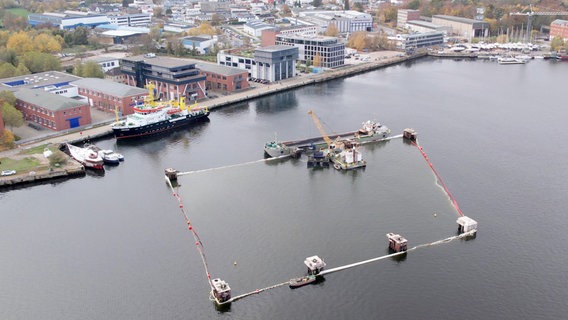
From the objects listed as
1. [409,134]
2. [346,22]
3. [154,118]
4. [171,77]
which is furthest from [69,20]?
[409,134]

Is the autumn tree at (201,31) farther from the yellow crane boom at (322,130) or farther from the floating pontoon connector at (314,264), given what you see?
the floating pontoon connector at (314,264)

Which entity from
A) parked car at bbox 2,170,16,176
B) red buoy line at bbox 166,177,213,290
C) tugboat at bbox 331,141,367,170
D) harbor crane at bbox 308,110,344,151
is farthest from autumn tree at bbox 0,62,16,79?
tugboat at bbox 331,141,367,170

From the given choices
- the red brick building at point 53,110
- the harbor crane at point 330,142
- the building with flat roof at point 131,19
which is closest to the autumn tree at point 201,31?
the building with flat roof at point 131,19

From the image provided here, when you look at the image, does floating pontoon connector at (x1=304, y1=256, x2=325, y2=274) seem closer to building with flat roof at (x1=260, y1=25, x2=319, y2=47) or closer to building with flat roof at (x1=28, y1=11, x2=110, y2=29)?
building with flat roof at (x1=260, y1=25, x2=319, y2=47)

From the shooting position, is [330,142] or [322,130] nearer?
[330,142]

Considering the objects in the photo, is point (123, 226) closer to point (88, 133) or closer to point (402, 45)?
point (88, 133)

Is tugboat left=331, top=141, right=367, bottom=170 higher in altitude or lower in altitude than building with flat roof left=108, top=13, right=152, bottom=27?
lower

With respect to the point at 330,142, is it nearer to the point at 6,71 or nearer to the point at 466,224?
the point at 466,224
